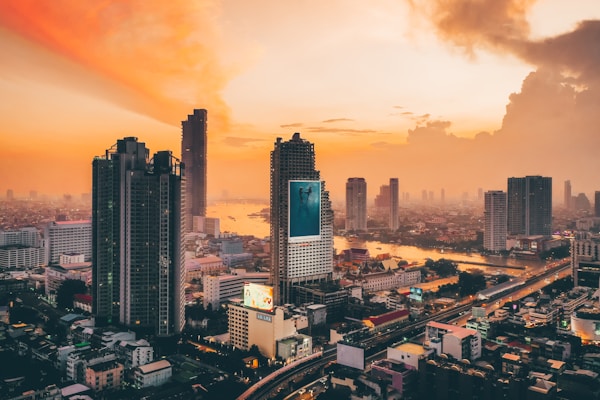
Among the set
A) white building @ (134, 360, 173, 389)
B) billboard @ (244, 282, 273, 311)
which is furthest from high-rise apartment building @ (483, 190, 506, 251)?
white building @ (134, 360, 173, 389)

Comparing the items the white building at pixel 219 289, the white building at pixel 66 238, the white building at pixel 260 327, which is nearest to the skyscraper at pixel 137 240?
the white building at pixel 260 327

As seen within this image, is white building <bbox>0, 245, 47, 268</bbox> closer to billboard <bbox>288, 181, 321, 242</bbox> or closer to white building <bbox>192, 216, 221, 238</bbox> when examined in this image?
billboard <bbox>288, 181, 321, 242</bbox>

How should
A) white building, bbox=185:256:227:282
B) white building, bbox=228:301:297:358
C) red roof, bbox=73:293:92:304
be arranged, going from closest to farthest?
white building, bbox=228:301:297:358 < red roof, bbox=73:293:92:304 < white building, bbox=185:256:227:282

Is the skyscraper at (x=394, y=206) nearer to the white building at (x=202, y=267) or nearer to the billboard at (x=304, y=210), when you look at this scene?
the white building at (x=202, y=267)

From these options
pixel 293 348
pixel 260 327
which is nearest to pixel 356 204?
pixel 260 327

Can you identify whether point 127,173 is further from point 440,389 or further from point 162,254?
point 440,389

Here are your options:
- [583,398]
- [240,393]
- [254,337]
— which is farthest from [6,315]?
[583,398]
